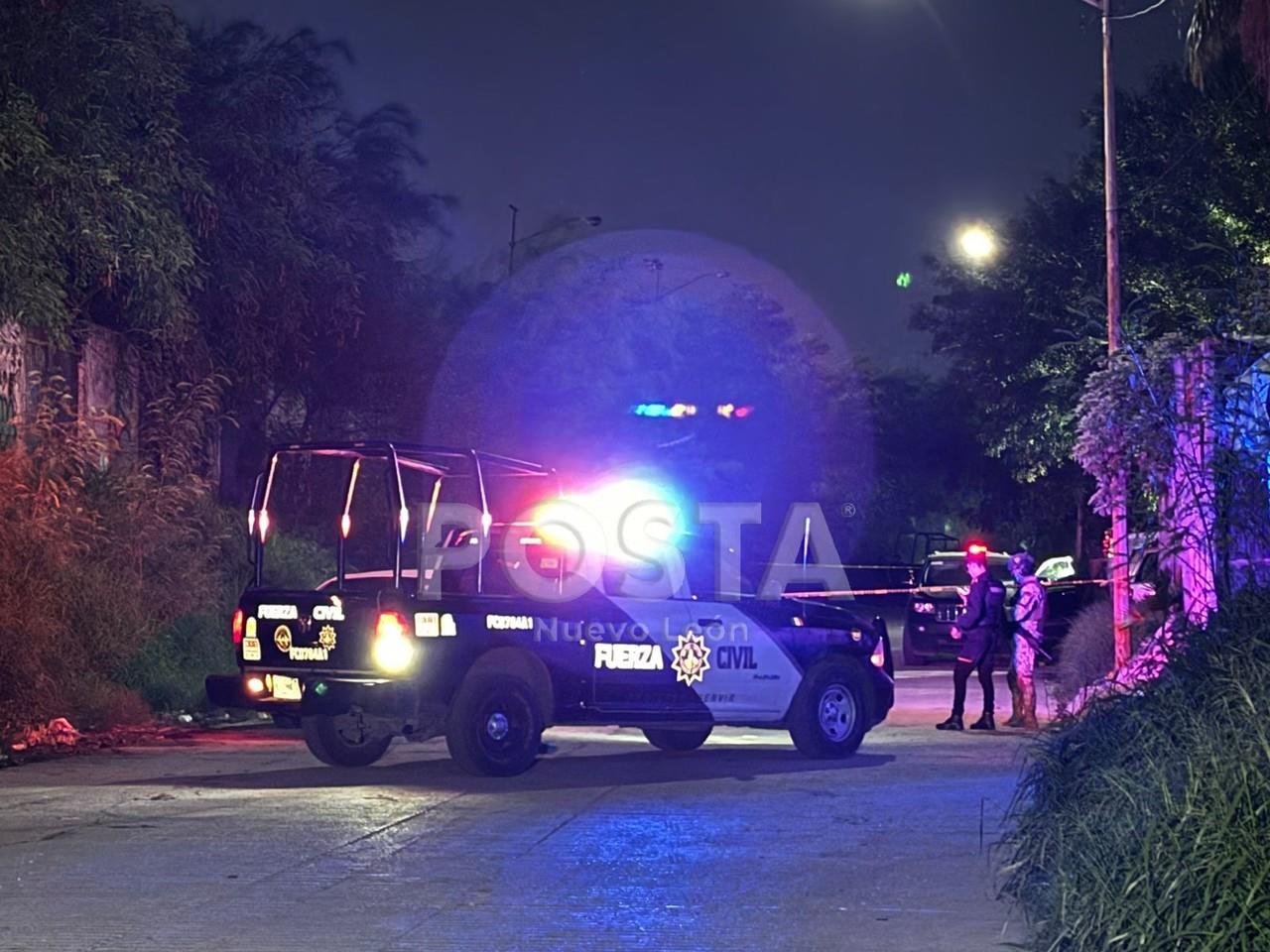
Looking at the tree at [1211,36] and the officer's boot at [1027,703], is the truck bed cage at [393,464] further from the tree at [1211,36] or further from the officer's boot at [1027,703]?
the tree at [1211,36]

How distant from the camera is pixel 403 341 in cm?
3042

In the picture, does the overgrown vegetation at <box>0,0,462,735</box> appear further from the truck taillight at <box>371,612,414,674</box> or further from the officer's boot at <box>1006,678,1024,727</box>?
the officer's boot at <box>1006,678,1024,727</box>

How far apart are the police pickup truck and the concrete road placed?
0.41 m

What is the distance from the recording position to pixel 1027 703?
16.6m

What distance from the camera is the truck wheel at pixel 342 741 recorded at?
44.8 feet

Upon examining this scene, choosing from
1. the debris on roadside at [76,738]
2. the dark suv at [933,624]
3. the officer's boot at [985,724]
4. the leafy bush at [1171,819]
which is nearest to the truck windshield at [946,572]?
the dark suv at [933,624]

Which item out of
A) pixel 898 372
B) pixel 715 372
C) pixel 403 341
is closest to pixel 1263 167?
pixel 403 341

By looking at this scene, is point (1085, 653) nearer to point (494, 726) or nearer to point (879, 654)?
point (879, 654)

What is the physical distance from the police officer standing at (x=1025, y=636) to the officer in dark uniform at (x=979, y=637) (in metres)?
0.20

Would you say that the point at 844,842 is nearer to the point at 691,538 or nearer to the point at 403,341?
the point at 691,538

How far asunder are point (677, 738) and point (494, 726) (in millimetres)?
2755

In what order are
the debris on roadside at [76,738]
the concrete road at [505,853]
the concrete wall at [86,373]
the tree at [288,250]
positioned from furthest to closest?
1. the tree at [288,250]
2. the concrete wall at [86,373]
3. the debris on roadside at [76,738]
4. the concrete road at [505,853]

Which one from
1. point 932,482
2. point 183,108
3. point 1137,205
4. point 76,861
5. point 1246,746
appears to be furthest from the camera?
point 932,482

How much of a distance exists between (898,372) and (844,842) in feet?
→ 234
